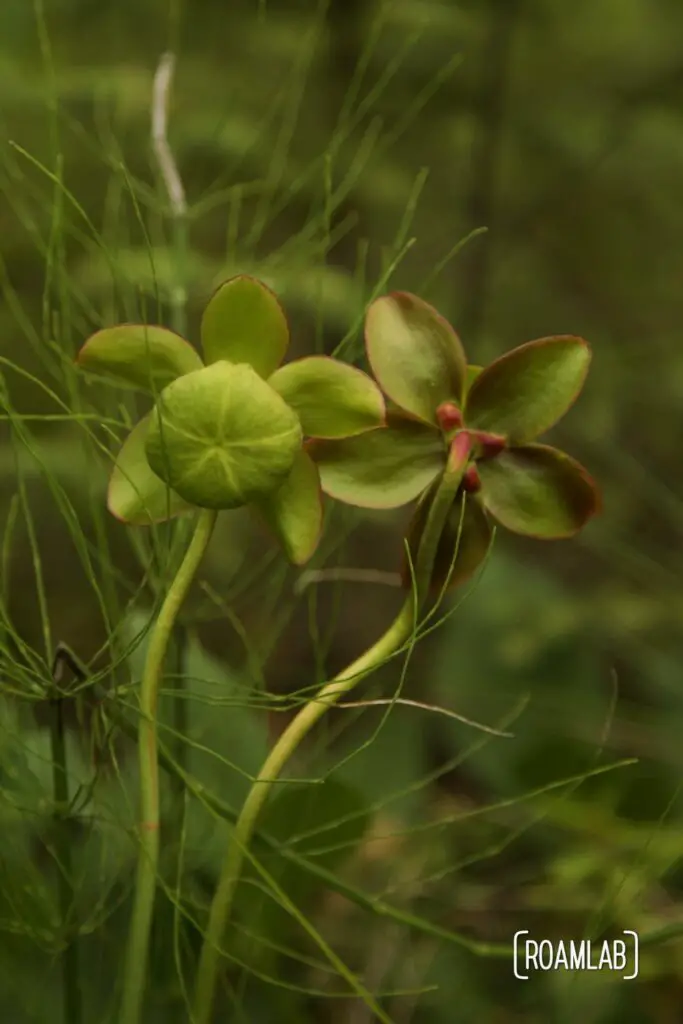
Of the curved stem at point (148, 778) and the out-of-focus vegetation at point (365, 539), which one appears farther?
the out-of-focus vegetation at point (365, 539)

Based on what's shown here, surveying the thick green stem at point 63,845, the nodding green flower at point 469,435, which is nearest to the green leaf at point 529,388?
the nodding green flower at point 469,435

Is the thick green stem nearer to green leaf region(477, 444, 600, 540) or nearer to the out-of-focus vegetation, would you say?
the out-of-focus vegetation

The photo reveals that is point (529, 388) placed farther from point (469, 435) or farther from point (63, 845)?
point (63, 845)

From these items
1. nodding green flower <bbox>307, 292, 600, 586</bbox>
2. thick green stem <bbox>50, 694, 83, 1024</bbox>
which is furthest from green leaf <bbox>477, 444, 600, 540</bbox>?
thick green stem <bbox>50, 694, 83, 1024</bbox>

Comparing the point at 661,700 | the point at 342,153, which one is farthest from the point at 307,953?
the point at 342,153

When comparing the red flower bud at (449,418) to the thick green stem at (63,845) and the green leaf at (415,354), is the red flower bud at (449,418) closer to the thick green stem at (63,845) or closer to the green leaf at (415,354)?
the green leaf at (415,354)

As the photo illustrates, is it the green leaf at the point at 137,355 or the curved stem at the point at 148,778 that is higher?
the green leaf at the point at 137,355
